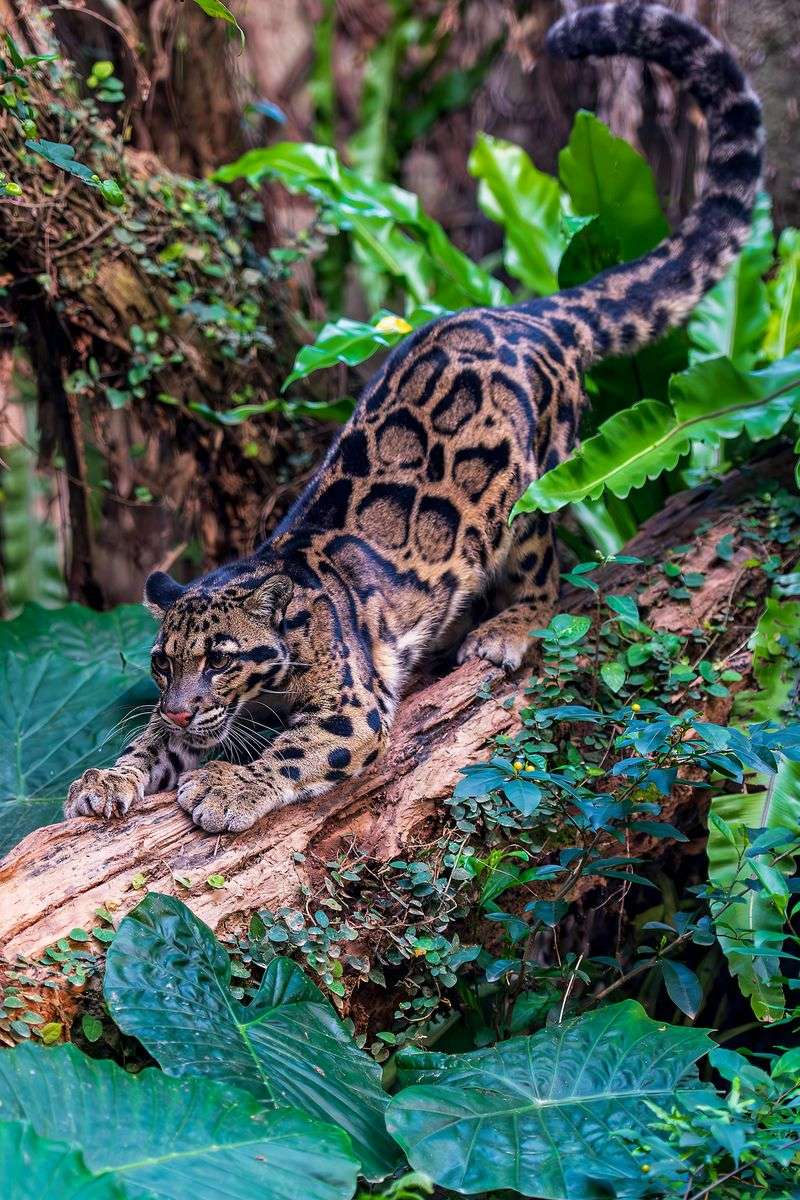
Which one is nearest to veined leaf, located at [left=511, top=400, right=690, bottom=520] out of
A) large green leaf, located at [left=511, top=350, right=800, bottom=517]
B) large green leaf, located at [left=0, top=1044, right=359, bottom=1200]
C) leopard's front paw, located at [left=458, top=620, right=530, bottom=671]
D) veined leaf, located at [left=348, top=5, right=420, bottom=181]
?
large green leaf, located at [left=511, top=350, right=800, bottom=517]

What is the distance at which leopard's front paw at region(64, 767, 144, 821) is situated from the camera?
12.0 feet

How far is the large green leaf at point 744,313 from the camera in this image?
551 centimetres

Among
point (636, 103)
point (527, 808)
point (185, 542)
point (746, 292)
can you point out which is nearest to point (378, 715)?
point (527, 808)

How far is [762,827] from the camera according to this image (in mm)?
3701

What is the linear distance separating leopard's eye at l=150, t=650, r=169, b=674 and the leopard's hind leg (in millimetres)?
1174

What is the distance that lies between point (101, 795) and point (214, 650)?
0.59 meters

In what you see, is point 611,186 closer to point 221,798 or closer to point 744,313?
point 744,313

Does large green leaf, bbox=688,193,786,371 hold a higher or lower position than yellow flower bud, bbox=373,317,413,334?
lower

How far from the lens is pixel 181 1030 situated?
9.61ft

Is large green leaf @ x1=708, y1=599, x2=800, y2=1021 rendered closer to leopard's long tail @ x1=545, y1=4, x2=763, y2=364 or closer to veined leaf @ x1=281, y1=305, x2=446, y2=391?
leopard's long tail @ x1=545, y1=4, x2=763, y2=364

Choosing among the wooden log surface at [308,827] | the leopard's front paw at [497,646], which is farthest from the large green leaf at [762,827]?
the leopard's front paw at [497,646]

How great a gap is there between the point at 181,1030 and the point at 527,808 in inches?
41.2

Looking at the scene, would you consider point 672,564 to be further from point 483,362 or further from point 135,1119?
point 135,1119

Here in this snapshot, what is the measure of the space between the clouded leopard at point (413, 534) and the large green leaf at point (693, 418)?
1.42 feet
